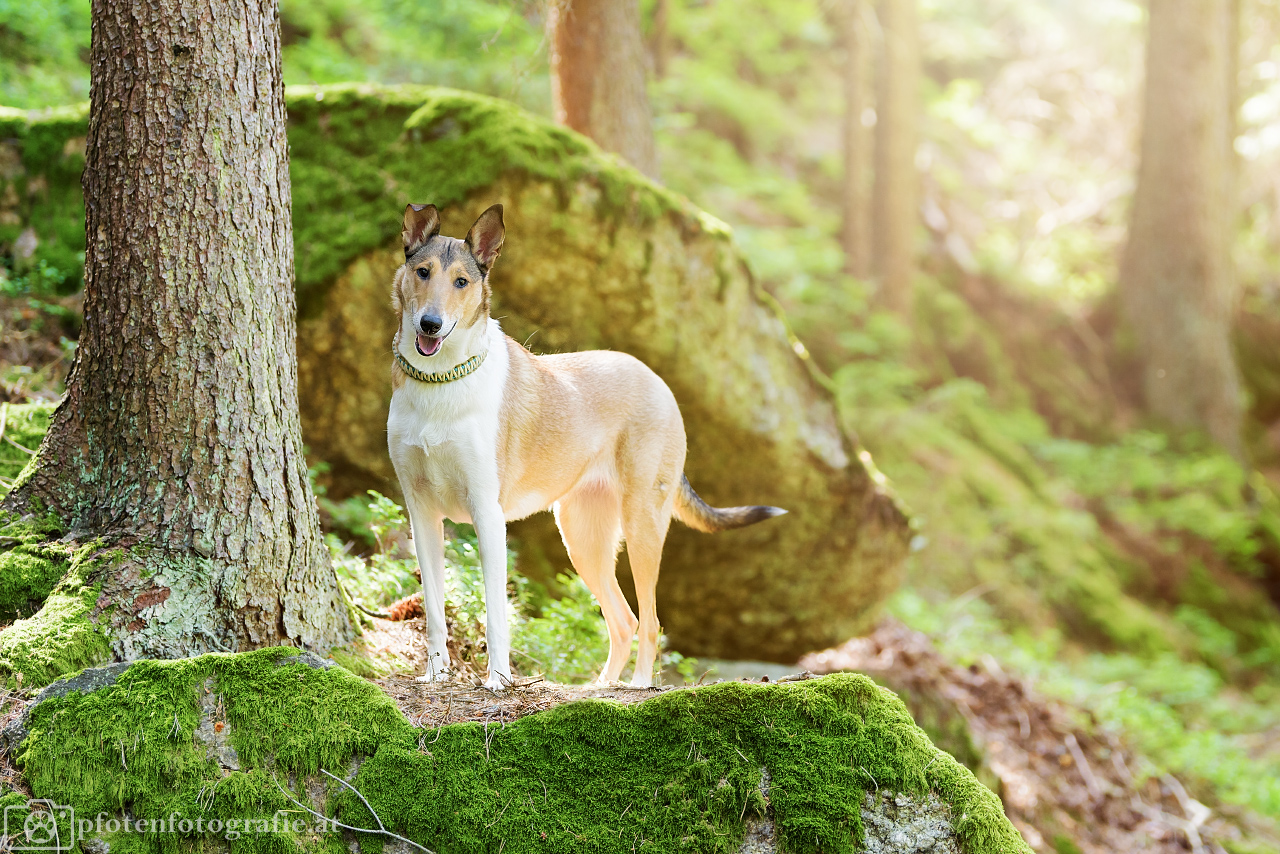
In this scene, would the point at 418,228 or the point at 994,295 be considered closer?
the point at 418,228

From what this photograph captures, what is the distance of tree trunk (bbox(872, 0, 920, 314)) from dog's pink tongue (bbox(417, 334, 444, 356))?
11981 mm

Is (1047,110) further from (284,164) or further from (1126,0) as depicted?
(284,164)

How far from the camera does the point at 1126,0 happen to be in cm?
1825

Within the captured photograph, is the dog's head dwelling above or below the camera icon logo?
above

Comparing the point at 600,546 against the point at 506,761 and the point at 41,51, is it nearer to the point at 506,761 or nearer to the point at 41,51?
the point at 506,761

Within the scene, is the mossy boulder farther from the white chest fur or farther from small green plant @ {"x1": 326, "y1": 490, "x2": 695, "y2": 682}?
the white chest fur

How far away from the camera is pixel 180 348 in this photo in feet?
12.3

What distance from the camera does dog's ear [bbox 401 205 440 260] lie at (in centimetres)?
390

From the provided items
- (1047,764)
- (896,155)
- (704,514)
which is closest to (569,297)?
(704,514)

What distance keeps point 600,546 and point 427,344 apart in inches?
67.8

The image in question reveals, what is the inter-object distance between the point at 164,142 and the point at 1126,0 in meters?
20.0

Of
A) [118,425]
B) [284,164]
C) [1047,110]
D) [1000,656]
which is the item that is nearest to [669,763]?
[118,425]

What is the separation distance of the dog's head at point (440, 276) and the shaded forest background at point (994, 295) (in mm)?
2460

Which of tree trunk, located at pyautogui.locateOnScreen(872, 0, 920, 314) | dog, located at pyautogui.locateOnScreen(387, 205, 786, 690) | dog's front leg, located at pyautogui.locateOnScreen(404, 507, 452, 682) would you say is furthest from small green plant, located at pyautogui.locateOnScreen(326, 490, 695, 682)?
tree trunk, located at pyautogui.locateOnScreen(872, 0, 920, 314)
